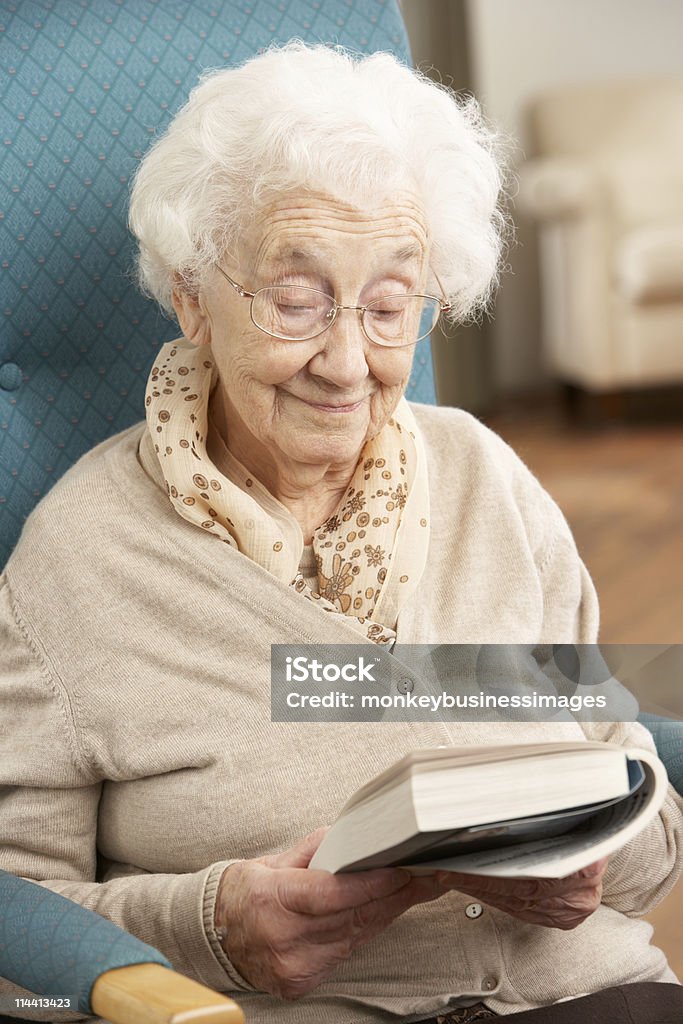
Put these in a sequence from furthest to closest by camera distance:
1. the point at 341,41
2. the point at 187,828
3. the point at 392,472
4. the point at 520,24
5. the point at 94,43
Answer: the point at 520,24 < the point at 341,41 < the point at 94,43 < the point at 392,472 < the point at 187,828

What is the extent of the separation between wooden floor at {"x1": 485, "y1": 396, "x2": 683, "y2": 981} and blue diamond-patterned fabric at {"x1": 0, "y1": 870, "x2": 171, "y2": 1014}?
48.9 inches

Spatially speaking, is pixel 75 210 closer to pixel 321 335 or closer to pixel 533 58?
pixel 321 335

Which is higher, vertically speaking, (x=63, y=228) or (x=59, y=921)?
(x=63, y=228)

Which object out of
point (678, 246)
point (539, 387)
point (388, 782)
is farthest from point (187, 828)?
point (539, 387)

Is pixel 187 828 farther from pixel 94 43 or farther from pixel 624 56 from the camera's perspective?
pixel 624 56

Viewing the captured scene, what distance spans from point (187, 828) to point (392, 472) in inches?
16.1

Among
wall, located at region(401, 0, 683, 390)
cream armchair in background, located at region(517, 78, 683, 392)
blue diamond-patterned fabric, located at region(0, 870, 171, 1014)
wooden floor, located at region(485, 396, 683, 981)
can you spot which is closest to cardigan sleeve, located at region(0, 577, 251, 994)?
blue diamond-patterned fabric, located at region(0, 870, 171, 1014)

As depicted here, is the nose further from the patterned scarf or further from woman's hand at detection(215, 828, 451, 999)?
woman's hand at detection(215, 828, 451, 999)

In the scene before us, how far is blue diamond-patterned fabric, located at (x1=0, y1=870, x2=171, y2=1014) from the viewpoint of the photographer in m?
0.93

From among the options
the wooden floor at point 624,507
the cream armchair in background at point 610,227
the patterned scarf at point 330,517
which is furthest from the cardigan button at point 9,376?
the cream armchair in background at point 610,227

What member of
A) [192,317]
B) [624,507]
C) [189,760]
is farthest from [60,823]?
[624,507]

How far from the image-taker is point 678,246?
178 inches

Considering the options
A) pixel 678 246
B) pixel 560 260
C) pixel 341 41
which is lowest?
pixel 560 260

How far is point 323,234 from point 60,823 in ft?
1.90
